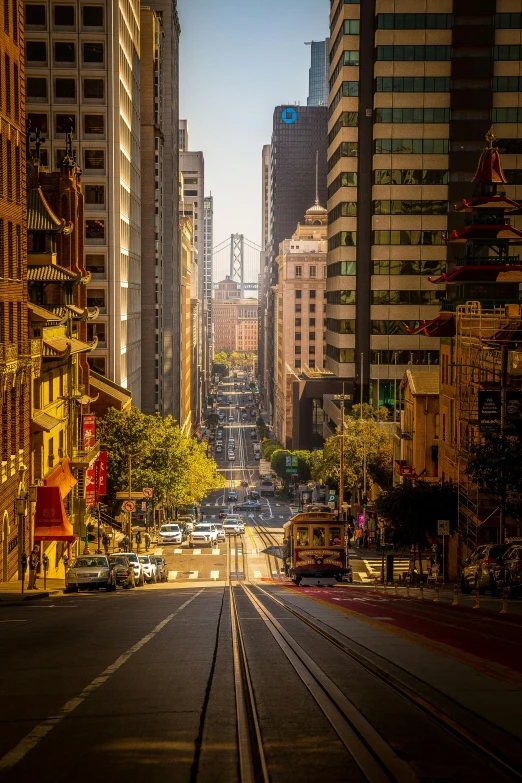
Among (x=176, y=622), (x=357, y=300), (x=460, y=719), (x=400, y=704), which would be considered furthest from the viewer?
(x=357, y=300)

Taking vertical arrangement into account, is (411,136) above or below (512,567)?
above

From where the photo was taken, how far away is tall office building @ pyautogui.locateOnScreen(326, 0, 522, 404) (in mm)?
106125

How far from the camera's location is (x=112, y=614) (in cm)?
2733

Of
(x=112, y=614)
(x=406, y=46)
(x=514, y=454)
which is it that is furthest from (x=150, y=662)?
(x=406, y=46)

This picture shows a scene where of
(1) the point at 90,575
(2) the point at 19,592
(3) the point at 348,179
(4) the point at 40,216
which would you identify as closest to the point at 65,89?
(4) the point at 40,216

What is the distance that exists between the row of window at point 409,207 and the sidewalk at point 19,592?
71060mm

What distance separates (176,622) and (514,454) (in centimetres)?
1425

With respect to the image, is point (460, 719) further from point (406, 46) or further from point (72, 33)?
point (406, 46)

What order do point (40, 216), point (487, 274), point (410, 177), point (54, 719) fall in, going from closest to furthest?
1. point (54, 719)
2. point (40, 216)
3. point (487, 274)
4. point (410, 177)

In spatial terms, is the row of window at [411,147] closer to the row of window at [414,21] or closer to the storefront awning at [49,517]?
the row of window at [414,21]

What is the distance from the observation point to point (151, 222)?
127438 millimetres

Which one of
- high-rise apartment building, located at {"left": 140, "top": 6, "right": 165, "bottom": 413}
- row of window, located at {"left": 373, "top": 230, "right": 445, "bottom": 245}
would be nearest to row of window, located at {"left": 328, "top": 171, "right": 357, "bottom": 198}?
row of window, located at {"left": 373, "top": 230, "right": 445, "bottom": 245}

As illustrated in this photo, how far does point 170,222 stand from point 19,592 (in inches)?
4624

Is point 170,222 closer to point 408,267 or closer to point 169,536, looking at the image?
point 408,267
